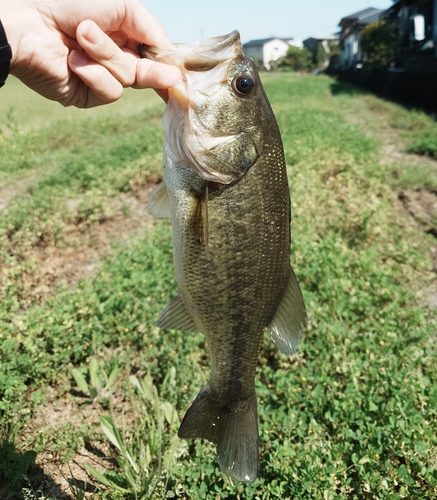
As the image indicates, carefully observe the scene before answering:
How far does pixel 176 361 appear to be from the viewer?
11.8 feet

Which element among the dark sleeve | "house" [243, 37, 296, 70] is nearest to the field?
the dark sleeve

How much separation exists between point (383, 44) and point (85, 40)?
115ft

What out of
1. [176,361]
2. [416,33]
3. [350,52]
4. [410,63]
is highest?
[176,361]

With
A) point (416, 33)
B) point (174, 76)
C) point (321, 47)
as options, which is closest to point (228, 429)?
point (174, 76)

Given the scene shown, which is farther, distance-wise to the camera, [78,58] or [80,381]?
[80,381]

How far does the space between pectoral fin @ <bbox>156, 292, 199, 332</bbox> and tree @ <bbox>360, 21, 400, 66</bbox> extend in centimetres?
3460

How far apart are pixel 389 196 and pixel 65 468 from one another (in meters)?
6.66

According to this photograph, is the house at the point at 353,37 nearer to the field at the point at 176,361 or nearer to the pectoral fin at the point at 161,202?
the field at the point at 176,361

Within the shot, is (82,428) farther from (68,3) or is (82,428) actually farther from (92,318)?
(68,3)

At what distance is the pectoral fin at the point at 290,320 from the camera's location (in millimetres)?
2119

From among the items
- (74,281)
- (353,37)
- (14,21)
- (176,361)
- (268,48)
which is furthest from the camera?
(268,48)

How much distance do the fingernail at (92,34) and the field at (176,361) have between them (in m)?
2.09

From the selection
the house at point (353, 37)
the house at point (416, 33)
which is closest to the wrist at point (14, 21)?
the house at point (416, 33)

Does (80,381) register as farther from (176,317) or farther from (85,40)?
(85,40)
